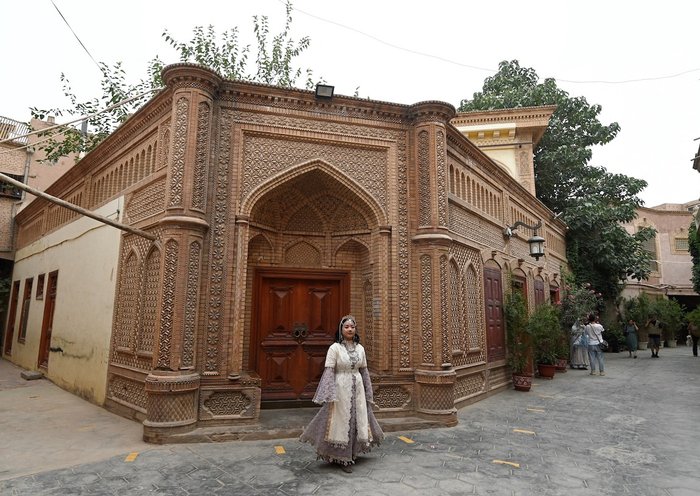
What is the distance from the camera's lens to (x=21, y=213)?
52.9 feet

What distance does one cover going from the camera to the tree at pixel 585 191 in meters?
18.2

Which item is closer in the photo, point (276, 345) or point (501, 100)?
point (276, 345)

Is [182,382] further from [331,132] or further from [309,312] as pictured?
[331,132]

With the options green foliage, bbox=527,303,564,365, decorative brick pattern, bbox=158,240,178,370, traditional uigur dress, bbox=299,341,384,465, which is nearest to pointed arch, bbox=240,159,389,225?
decorative brick pattern, bbox=158,240,178,370

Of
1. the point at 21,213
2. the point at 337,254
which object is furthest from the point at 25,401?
the point at 21,213

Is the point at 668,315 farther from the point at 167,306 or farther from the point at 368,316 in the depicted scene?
the point at 167,306

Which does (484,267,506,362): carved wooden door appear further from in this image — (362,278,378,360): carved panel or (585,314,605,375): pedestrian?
(585,314,605,375): pedestrian

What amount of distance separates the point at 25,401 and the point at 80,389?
2.96 feet

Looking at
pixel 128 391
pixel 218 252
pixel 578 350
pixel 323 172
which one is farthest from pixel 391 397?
pixel 578 350

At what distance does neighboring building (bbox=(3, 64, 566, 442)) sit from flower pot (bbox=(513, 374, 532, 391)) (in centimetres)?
138

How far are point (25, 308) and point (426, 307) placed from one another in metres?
13.6

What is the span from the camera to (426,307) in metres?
7.10

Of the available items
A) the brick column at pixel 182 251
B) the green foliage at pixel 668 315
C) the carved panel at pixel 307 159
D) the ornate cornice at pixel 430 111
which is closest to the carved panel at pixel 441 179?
the ornate cornice at pixel 430 111

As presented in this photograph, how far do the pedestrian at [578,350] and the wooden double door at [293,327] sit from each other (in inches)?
375
